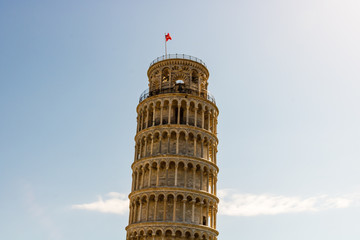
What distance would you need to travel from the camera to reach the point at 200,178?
52.1m

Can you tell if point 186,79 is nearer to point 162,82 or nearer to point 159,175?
point 162,82

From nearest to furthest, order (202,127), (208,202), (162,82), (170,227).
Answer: (170,227), (208,202), (202,127), (162,82)

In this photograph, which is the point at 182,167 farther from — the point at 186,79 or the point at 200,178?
the point at 186,79

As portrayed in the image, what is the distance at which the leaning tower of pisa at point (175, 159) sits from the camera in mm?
49688

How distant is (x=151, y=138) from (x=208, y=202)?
10.6 metres

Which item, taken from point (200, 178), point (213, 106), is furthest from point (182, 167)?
point (213, 106)

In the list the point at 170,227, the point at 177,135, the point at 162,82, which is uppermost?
the point at 162,82

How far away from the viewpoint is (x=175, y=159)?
169 ft

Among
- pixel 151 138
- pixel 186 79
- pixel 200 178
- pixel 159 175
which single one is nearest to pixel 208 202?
pixel 200 178

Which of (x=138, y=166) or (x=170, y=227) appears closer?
(x=170, y=227)

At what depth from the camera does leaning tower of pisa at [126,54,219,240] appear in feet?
163

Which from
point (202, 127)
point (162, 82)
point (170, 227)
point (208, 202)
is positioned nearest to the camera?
point (170, 227)

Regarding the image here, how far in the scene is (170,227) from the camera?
4834 centimetres

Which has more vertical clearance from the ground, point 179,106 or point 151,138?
point 179,106
